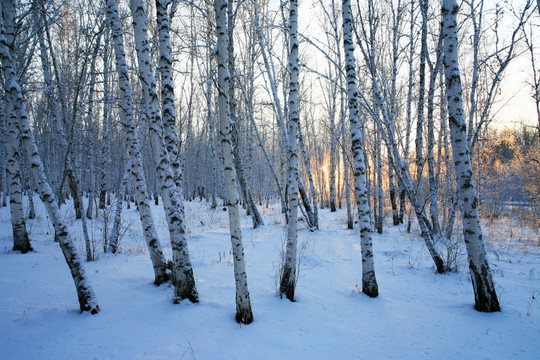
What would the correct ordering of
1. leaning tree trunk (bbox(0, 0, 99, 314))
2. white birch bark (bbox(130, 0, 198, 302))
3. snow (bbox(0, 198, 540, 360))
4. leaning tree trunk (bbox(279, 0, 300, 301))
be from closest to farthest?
snow (bbox(0, 198, 540, 360)) < leaning tree trunk (bbox(0, 0, 99, 314)) < white birch bark (bbox(130, 0, 198, 302)) < leaning tree trunk (bbox(279, 0, 300, 301))

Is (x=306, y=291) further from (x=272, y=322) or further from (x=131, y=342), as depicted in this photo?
(x=131, y=342)

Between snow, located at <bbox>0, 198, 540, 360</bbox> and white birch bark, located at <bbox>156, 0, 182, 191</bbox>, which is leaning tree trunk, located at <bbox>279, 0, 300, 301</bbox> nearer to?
snow, located at <bbox>0, 198, 540, 360</bbox>

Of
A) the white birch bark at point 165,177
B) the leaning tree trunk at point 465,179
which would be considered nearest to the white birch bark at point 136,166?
the white birch bark at point 165,177

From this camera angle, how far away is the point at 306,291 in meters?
4.52

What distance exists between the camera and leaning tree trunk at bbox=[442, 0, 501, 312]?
3654 mm

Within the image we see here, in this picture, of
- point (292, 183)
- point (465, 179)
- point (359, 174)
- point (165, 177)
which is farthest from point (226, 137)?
point (465, 179)

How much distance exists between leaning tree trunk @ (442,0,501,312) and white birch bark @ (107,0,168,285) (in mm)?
4578

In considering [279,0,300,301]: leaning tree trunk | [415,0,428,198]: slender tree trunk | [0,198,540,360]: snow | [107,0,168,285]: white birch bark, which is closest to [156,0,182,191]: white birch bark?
[107,0,168,285]: white birch bark

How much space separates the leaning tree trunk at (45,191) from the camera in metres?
3.22

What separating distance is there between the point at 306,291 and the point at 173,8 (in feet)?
19.4

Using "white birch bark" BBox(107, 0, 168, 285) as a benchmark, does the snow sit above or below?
below

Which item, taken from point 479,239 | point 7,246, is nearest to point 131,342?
point 479,239

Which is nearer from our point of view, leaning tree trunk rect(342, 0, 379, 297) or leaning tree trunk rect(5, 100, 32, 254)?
leaning tree trunk rect(342, 0, 379, 297)

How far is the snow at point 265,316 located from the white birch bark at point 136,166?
42cm
